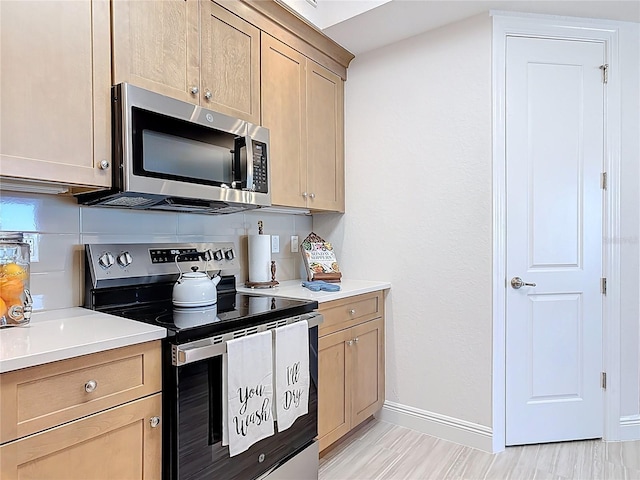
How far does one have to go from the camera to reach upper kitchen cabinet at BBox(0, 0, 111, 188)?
4.10 ft

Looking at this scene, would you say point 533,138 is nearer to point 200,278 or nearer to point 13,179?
point 200,278

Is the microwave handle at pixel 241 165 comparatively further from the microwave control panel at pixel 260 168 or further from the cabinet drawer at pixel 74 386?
the cabinet drawer at pixel 74 386

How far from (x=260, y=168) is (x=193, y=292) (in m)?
0.71

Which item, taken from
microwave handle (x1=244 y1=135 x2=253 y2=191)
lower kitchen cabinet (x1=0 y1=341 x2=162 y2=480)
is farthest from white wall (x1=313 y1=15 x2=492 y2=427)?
lower kitchen cabinet (x1=0 y1=341 x2=162 y2=480)

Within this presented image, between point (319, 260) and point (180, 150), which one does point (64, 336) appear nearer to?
point (180, 150)

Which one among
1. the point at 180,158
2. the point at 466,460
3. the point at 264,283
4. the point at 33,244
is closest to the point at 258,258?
the point at 264,283

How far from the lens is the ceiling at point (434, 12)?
2.17 metres

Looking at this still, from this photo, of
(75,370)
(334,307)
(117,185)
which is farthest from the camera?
(334,307)

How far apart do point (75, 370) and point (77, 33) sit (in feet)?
3.62

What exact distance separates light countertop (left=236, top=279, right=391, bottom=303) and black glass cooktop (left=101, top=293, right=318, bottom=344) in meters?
0.13

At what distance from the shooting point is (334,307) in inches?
85.5

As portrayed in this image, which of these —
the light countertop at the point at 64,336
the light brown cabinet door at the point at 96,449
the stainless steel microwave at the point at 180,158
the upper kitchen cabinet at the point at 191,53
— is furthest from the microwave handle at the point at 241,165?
the light brown cabinet door at the point at 96,449

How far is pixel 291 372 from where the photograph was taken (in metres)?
1.76

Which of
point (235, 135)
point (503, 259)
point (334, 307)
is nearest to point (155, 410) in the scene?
point (334, 307)
